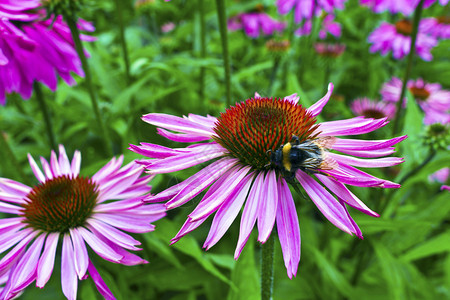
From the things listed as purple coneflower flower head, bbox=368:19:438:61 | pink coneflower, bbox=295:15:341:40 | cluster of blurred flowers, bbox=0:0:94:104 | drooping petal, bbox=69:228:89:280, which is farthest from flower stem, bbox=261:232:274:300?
pink coneflower, bbox=295:15:341:40

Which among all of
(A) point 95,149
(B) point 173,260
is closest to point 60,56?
(A) point 95,149

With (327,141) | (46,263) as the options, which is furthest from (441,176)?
(46,263)

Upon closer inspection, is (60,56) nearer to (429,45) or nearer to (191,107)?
(191,107)

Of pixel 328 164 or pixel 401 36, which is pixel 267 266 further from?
pixel 401 36

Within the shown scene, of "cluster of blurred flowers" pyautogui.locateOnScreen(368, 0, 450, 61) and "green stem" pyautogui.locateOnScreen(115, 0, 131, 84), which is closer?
"green stem" pyautogui.locateOnScreen(115, 0, 131, 84)

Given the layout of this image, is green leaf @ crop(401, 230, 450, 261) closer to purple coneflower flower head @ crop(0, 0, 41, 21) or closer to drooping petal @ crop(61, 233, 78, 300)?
drooping petal @ crop(61, 233, 78, 300)

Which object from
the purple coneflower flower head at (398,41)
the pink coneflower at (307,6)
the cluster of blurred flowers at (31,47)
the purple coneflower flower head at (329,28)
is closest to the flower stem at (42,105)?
the cluster of blurred flowers at (31,47)
